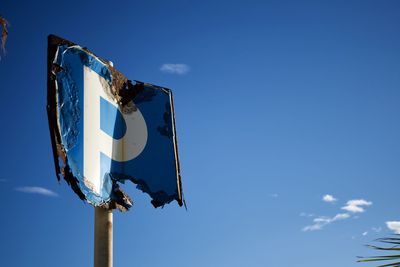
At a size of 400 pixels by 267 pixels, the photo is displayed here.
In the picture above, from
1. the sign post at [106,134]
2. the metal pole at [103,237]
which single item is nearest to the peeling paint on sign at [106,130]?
the sign post at [106,134]

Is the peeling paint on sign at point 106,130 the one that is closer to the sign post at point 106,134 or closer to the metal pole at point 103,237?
the sign post at point 106,134

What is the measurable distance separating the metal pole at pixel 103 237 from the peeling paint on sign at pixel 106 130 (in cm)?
13

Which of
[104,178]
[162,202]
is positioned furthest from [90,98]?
[162,202]

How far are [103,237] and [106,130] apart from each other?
1.11 meters

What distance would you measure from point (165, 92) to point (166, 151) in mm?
769

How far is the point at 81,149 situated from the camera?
14.3ft

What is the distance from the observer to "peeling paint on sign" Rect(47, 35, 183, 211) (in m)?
4.22

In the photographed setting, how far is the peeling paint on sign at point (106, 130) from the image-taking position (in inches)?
166

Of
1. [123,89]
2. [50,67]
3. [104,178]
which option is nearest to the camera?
[50,67]

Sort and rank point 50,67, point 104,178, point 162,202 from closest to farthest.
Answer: point 50,67 → point 104,178 → point 162,202

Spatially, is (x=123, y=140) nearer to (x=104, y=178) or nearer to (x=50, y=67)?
(x=104, y=178)

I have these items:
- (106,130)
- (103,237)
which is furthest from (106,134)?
(103,237)

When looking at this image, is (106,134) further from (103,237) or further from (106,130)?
(103,237)

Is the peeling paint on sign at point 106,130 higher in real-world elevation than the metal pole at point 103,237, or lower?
higher
